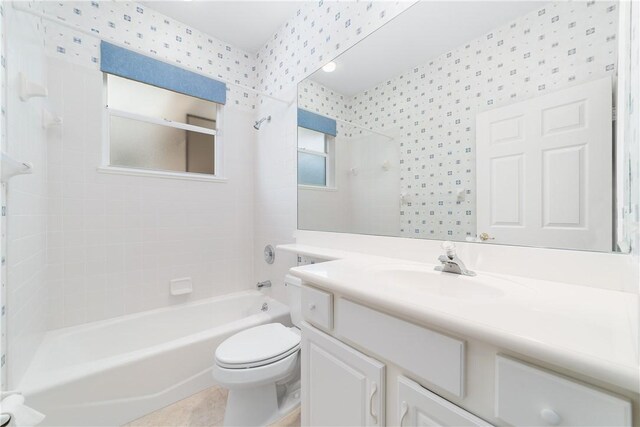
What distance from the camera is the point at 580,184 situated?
31.9 inches

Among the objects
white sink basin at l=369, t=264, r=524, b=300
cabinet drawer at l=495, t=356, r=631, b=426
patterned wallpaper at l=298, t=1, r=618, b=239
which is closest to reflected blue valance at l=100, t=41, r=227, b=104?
patterned wallpaper at l=298, t=1, r=618, b=239

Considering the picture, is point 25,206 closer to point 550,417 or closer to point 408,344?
point 408,344

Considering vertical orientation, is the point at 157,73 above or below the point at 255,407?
above

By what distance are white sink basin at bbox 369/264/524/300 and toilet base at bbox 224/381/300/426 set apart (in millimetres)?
893

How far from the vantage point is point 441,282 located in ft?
3.15

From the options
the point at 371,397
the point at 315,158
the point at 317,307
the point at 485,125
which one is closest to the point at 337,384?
the point at 371,397

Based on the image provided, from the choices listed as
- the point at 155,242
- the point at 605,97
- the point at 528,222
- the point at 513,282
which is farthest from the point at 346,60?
the point at 155,242

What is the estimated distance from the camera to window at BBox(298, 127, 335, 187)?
69.0 inches

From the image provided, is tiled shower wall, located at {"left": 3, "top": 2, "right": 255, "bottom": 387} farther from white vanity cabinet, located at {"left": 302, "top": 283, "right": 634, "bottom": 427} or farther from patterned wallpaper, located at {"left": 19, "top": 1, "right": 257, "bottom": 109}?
white vanity cabinet, located at {"left": 302, "top": 283, "right": 634, "bottom": 427}

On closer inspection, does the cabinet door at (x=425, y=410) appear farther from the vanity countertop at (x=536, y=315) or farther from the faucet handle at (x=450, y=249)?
the faucet handle at (x=450, y=249)

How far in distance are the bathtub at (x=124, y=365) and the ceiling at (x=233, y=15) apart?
2285 mm

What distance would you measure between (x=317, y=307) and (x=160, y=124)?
202cm

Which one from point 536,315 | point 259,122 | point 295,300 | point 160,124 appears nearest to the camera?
point 536,315

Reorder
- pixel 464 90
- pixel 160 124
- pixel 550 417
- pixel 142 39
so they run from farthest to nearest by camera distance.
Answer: pixel 160 124 → pixel 142 39 → pixel 464 90 → pixel 550 417
